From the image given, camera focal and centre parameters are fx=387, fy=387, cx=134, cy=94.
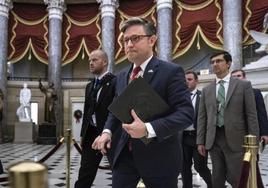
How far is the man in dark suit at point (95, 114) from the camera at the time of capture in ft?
11.9

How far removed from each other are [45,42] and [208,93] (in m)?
Answer: 15.8

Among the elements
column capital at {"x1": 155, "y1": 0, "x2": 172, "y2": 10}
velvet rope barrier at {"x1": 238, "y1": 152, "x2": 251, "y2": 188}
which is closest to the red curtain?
column capital at {"x1": 155, "y1": 0, "x2": 172, "y2": 10}

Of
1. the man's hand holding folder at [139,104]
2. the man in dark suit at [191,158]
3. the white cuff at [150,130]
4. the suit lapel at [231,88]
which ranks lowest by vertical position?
the man in dark suit at [191,158]

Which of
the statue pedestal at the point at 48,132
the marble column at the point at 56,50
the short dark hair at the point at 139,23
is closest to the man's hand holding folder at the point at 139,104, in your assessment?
the short dark hair at the point at 139,23

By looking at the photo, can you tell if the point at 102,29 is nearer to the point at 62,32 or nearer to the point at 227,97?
the point at 62,32

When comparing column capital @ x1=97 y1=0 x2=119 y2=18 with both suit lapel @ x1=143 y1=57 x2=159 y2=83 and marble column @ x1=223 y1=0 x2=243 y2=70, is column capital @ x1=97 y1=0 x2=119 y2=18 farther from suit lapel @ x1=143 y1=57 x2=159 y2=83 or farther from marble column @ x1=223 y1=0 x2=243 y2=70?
suit lapel @ x1=143 y1=57 x2=159 y2=83

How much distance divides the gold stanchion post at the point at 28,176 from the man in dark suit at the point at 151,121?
Result: 1.23 meters

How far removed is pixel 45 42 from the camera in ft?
60.2

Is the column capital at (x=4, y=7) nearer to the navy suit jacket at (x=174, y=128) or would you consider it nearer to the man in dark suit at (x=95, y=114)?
the man in dark suit at (x=95, y=114)

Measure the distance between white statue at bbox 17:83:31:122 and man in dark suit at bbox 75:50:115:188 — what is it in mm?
12996

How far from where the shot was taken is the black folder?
1962 mm

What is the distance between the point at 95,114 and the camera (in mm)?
3725

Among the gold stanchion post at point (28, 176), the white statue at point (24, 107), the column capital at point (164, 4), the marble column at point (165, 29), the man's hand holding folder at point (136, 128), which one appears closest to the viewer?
the gold stanchion post at point (28, 176)

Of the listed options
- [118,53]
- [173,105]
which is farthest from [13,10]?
[173,105]
